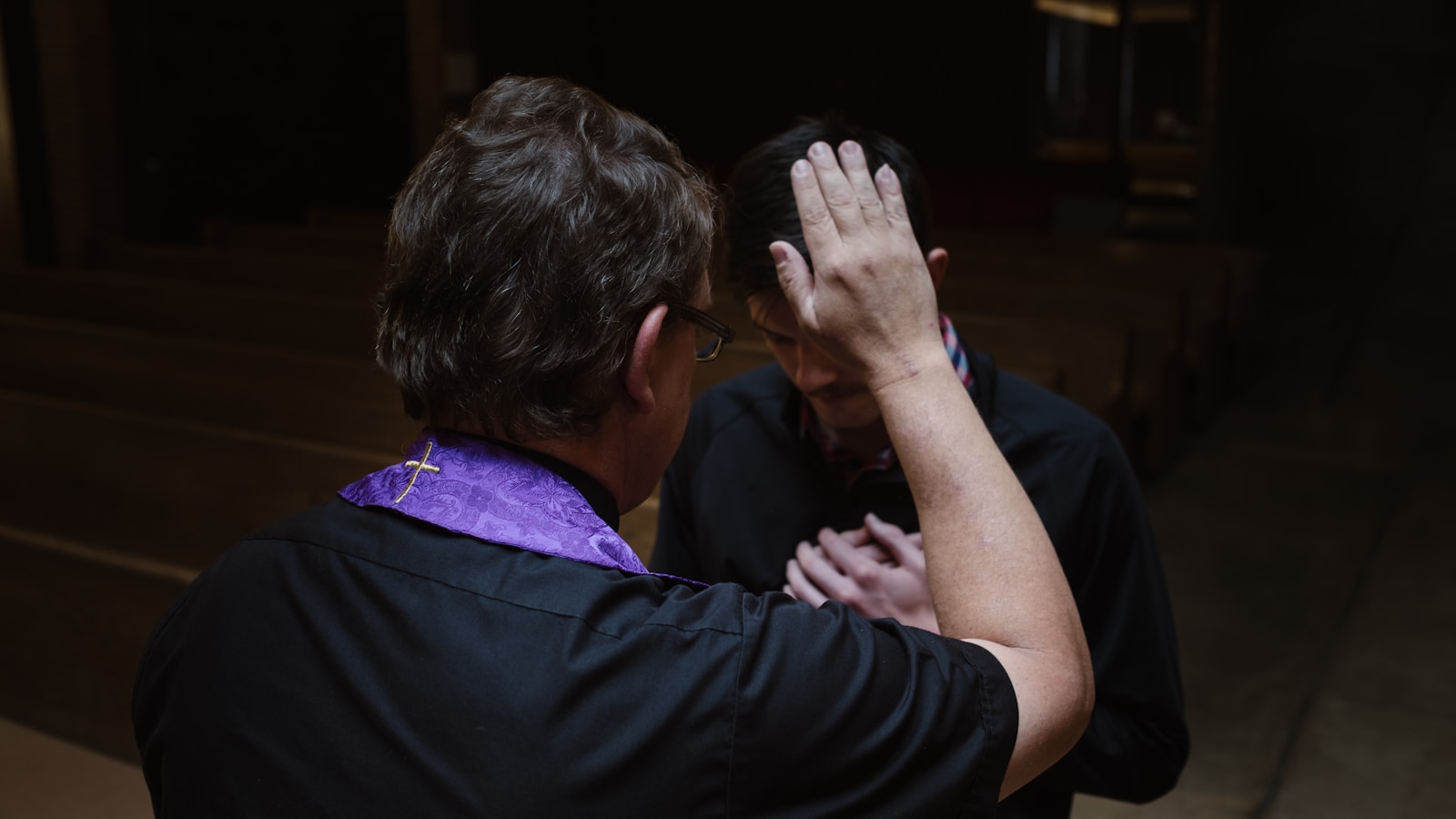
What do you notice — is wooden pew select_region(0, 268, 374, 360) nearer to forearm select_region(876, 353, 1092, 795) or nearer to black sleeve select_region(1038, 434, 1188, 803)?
black sleeve select_region(1038, 434, 1188, 803)

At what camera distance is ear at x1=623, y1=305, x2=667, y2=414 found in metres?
0.91

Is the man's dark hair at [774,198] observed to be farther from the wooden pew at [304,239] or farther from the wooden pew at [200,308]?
the wooden pew at [304,239]

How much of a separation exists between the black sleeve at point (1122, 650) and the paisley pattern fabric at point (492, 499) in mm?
761

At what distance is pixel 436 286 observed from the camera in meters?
0.88

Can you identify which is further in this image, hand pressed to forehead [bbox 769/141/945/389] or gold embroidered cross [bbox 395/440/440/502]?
hand pressed to forehead [bbox 769/141/945/389]

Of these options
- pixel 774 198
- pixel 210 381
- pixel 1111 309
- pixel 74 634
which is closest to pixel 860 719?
pixel 774 198

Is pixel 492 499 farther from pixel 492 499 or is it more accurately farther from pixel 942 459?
pixel 942 459

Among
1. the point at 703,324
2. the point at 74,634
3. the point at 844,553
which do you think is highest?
the point at 703,324

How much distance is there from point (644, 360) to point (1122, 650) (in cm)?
82

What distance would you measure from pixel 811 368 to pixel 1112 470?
1.30ft

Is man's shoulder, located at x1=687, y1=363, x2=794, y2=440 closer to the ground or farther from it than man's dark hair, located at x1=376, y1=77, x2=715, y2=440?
closer to the ground

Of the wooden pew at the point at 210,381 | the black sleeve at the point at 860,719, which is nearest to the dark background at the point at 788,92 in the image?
the wooden pew at the point at 210,381

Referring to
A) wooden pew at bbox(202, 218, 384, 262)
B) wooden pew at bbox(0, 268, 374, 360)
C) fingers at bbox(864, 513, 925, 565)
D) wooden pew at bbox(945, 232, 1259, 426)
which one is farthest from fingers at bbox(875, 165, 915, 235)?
wooden pew at bbox(202, 218, 384, 262)

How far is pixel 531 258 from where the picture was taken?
2.84 ft
